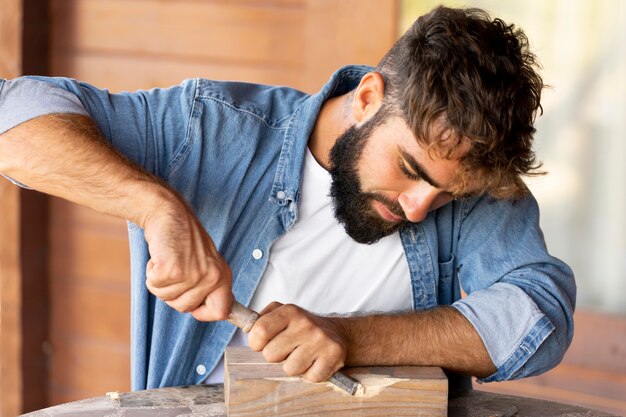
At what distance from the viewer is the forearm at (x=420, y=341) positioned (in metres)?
1.87

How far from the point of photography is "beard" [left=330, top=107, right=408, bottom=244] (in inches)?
78.8

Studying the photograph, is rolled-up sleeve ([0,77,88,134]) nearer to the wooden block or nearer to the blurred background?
the wooden block

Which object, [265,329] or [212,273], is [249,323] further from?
[212,273]

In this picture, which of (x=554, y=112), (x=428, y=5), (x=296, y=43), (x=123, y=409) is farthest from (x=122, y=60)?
(x=123, y=409)

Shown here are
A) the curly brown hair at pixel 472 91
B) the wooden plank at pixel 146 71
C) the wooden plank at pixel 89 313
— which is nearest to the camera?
the curly brown hair at pixel 472 91

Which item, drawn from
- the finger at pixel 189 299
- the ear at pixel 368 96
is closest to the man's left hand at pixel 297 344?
the finger at pixel 189 299

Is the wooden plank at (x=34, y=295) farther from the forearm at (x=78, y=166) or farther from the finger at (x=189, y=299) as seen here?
the finger at (x=189, y=299)

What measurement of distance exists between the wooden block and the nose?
13.5 inches

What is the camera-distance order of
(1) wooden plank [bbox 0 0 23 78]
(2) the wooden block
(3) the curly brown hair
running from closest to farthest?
(2) the wooden block
(3) the curly brown hair
(1) wooden plank [bbox 0 0 23 78]

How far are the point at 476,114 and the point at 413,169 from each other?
7.1 inches

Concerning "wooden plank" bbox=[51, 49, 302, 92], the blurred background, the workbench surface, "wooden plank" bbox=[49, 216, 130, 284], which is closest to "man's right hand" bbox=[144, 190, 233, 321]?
the workbench surface

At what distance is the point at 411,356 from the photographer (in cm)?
190

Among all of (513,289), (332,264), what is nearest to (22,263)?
(332,264)

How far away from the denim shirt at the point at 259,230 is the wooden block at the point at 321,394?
24cm
